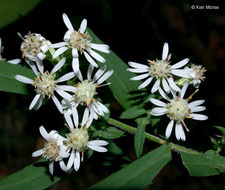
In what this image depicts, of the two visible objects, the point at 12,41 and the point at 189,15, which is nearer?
the point at 12,41

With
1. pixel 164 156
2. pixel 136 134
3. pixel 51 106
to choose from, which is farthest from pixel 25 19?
pixel 164 156

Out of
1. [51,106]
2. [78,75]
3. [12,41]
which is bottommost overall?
[51,106]

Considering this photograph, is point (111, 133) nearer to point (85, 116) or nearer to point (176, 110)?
point (85, 116)

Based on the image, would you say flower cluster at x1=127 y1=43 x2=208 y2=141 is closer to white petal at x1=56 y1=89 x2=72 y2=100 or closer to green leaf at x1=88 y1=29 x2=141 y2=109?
green leaf at x1=88 y1=29 x2=141 y2=109

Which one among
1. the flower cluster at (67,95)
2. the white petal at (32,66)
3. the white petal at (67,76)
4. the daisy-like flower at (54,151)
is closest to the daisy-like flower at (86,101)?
the flower cluster at (67,95)

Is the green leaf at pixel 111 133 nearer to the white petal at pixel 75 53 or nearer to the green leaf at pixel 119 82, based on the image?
the green leaf at pixel 119 82

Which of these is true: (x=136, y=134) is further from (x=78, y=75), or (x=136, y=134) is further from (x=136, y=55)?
(x=136, y=55)

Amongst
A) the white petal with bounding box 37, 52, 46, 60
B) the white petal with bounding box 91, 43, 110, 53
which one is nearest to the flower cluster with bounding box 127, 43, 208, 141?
the white petal with bounding box 91, 43, 110, 53

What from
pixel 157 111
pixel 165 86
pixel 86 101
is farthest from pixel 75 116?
pixel 165 86
